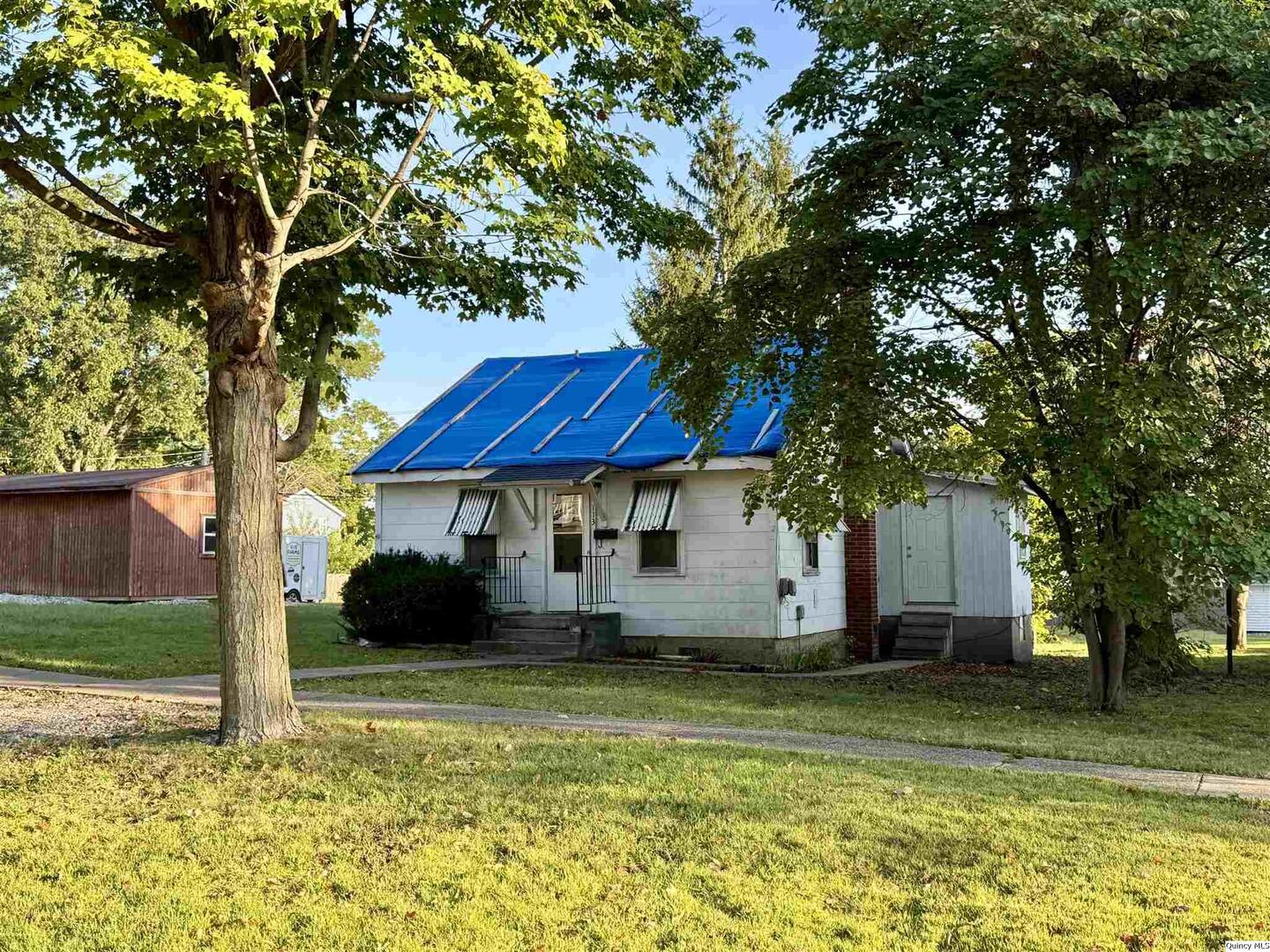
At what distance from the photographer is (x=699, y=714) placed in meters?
11.1

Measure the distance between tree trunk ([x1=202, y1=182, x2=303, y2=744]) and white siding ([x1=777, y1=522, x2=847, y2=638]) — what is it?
9034 mm

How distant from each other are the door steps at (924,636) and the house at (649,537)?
35mm

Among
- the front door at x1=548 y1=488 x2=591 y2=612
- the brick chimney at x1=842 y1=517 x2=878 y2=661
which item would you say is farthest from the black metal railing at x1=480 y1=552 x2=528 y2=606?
the brick chimney at x1=842 y1=517 x2=878 y2=661

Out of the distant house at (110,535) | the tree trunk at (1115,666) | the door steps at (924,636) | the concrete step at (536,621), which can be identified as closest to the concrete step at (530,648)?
the concrete step at (536,621)

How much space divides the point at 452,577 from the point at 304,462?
114 feet

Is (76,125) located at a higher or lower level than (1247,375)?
higher

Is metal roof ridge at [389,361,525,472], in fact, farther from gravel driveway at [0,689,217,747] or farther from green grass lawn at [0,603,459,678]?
gravel driveway at [0,689,217,747]

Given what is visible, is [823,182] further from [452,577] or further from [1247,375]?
[452,577]

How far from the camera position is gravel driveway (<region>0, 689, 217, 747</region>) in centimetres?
906

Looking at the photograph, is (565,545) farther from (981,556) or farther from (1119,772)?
(1119,772)

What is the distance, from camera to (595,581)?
1828 centimetres

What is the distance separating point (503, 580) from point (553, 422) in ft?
10.0

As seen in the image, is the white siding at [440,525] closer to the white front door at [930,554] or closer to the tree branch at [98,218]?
the white front door at [930,554]

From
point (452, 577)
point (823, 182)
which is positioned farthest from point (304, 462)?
point (823, 182)
